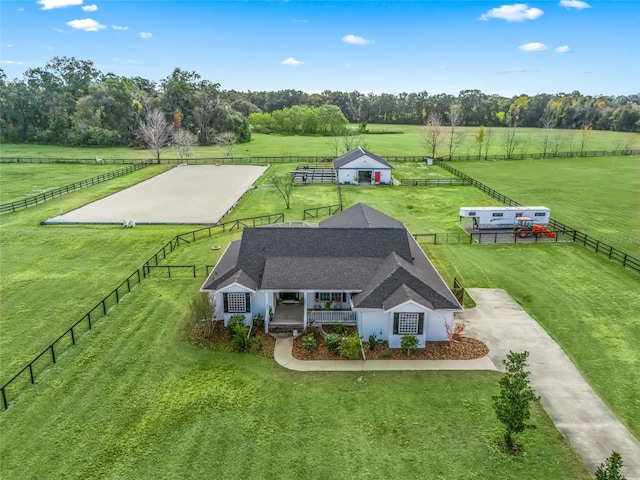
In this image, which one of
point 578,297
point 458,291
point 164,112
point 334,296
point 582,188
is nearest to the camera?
point 334,296

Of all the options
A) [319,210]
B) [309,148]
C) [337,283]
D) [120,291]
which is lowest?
[120,291]

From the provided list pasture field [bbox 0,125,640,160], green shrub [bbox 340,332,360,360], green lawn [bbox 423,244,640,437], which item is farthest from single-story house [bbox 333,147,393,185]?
green shrub [bbox 340,332,360,360]

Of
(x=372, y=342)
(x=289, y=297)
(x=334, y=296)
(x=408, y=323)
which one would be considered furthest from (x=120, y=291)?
(x=408, y=323)

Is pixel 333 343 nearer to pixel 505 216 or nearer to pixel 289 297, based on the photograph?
pixel 289 297


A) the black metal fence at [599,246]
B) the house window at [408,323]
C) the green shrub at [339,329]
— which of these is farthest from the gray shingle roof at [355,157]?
the house window at [408,323]

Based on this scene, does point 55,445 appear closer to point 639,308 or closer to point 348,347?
point 348,347

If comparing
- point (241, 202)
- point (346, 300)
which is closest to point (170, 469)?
point (346, 300)

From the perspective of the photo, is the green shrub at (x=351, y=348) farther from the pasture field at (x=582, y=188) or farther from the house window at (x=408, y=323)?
the pasture field at (x=582, y=188)
